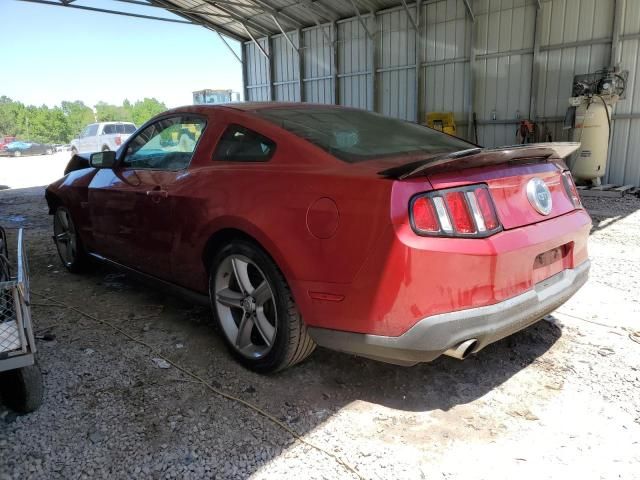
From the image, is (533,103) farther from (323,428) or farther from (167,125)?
(323,428)

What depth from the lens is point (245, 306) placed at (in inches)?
103

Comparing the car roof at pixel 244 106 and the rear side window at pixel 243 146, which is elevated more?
the car roof at pixel 244 106

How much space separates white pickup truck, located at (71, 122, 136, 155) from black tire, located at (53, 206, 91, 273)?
15.3 m

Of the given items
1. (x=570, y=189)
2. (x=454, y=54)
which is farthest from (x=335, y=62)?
(x=570, y=189)

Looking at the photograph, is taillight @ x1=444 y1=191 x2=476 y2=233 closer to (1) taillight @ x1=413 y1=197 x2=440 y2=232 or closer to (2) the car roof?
(1) taillight @ x1=413 y1=197 x2=440 y2=232

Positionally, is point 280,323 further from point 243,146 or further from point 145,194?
point 145,194

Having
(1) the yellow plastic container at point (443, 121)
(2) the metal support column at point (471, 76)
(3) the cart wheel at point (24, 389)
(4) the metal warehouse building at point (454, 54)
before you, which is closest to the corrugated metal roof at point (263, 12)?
(4) the metal warehouse building at point (454, 54)

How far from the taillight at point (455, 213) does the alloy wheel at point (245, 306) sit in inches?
34.8

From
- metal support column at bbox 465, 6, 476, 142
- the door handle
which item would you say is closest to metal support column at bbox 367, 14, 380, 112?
metal support column at bbox 465, 6, 476, 142

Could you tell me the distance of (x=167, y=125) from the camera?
3.33 meters

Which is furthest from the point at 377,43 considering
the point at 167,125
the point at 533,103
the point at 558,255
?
the point at 558,255

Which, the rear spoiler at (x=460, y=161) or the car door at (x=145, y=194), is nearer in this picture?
the rear spoiler at (x=460, y=161)

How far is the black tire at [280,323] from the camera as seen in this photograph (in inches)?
92.5

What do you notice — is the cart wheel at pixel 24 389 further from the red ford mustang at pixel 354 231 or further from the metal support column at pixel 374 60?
the metal support column at pixel 374 60
